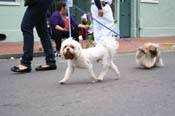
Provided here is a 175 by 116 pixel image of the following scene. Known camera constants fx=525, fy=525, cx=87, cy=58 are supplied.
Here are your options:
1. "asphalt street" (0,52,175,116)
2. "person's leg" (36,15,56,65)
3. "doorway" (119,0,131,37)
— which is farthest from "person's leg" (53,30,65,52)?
"doorway" (119,0,131,37)

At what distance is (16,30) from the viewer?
19.2 metres

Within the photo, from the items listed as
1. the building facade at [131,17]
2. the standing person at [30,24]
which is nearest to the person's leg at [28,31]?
the standing person at [30,24]

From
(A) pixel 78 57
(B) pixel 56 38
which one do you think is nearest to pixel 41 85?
(A) pixel 78 57

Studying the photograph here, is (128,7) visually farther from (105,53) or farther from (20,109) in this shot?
(20,109)

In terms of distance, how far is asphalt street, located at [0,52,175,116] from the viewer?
586 centimetres

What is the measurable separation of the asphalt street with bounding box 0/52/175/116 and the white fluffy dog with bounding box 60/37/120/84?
0.20 metres

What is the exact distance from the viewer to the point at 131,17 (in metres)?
24.0

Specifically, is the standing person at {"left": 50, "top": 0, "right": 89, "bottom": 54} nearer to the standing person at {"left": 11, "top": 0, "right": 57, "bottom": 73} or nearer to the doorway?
the standing person at {"left": 11, "top": 0, "right": 57, "bottom": 73}

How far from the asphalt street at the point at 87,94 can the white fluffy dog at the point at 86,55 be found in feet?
0.67

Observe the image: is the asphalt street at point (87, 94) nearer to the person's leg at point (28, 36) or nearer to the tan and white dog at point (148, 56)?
the person's leg at point (28, 36)

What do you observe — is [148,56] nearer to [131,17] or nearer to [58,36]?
[58,36]

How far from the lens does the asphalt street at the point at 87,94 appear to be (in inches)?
231

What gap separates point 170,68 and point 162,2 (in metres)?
16.2

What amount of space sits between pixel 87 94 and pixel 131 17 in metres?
17.2
